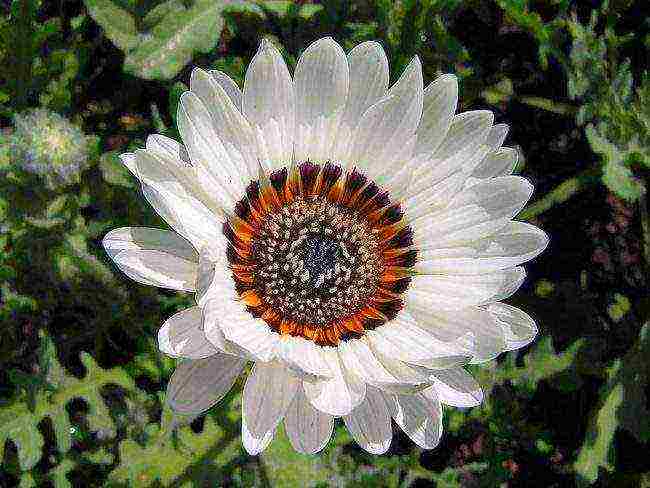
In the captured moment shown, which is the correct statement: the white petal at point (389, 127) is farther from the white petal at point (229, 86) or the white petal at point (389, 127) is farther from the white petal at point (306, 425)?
the white petal at point (306, 425)

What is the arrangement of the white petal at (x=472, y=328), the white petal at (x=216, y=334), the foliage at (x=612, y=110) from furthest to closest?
the foliage at (x=612, y=110) → the white petal at (x=472, y=328) → the white petal at (x=216, y=334)

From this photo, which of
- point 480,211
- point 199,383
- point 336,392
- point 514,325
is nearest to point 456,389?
point 514,325

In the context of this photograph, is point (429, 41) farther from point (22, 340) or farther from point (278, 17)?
point (22, 340)

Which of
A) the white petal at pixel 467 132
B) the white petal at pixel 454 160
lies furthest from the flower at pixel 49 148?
the white petal at pixel 467 132

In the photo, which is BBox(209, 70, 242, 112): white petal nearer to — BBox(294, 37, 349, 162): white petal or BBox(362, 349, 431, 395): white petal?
BBox(294, 37, 349, 162): white petal

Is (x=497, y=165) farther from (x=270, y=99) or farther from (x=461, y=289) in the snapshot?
(x=270, y=99)

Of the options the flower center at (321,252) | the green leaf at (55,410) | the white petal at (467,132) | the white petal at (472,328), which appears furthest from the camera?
the green leaf at (55,410)
